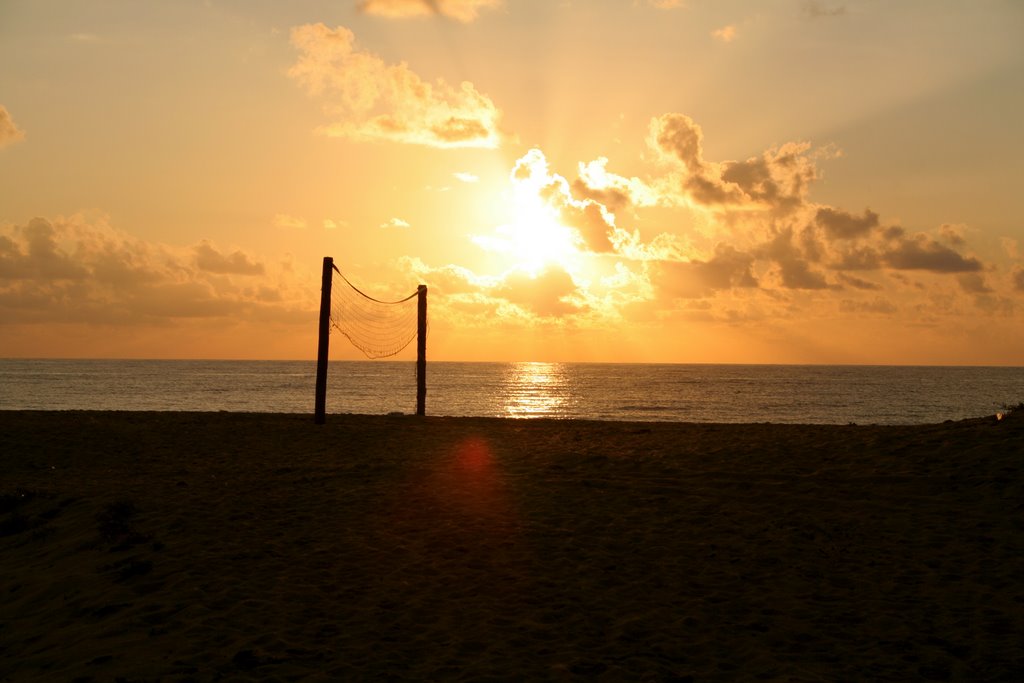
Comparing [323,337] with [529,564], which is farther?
[323,337]

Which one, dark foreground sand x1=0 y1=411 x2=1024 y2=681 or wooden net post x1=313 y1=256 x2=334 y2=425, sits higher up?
wooden net post x1=313 y1=256 x2=334 y2=425

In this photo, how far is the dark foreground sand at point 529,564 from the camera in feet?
24.1

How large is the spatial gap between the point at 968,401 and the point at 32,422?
8782 cm

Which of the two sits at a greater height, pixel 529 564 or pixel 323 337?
pixel 323 337

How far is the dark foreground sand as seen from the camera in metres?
7.34

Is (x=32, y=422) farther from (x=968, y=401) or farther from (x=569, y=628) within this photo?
(x=968, y=401)

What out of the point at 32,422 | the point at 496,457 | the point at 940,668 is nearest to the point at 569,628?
the point at 940,668

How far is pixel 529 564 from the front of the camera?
990 centimetres

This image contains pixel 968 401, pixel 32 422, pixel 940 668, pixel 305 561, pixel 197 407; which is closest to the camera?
pixel 940 668

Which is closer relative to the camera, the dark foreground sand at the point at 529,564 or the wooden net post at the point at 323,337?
the dark foreground sand at the point at 529,564

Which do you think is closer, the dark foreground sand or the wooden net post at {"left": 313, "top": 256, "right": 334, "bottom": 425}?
the dark foreground sand

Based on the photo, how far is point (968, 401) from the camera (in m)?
80.2

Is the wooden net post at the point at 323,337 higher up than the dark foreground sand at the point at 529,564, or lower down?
higher up

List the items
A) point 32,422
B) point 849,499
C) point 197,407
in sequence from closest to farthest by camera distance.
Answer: point 849,499, point 32,422, point 197,407
